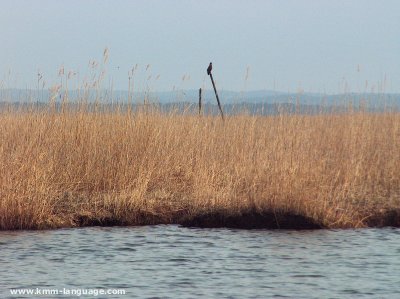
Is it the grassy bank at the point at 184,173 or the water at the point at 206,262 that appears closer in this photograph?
the water at the point at 206,262

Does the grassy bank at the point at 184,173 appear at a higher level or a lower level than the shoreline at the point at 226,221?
higher

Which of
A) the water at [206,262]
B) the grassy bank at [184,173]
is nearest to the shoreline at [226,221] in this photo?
the grassy bank at [184,173]

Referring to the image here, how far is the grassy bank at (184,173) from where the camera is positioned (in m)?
10.1

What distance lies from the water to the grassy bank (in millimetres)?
343

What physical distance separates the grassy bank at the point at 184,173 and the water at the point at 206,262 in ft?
1.13

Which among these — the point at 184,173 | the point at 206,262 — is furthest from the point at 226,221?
the point at 184,173

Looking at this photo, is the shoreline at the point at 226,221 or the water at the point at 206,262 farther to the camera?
the shoreline at the point at 226,221

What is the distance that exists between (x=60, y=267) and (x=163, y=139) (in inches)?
179

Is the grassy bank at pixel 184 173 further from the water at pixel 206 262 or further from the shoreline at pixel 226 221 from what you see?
the water at pixel 206 262

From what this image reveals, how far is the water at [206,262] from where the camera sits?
24.2 feet

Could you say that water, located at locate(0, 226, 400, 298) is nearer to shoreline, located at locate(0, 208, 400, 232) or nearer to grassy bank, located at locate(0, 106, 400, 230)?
shoreline, located at locate(0, 208, 400, 232)

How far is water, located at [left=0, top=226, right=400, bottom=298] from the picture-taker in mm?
7363

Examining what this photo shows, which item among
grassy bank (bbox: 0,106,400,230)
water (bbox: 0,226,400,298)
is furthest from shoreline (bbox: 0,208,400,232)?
water (bbox: 0,226,400,298)

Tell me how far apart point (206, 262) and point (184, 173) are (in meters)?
4.24
